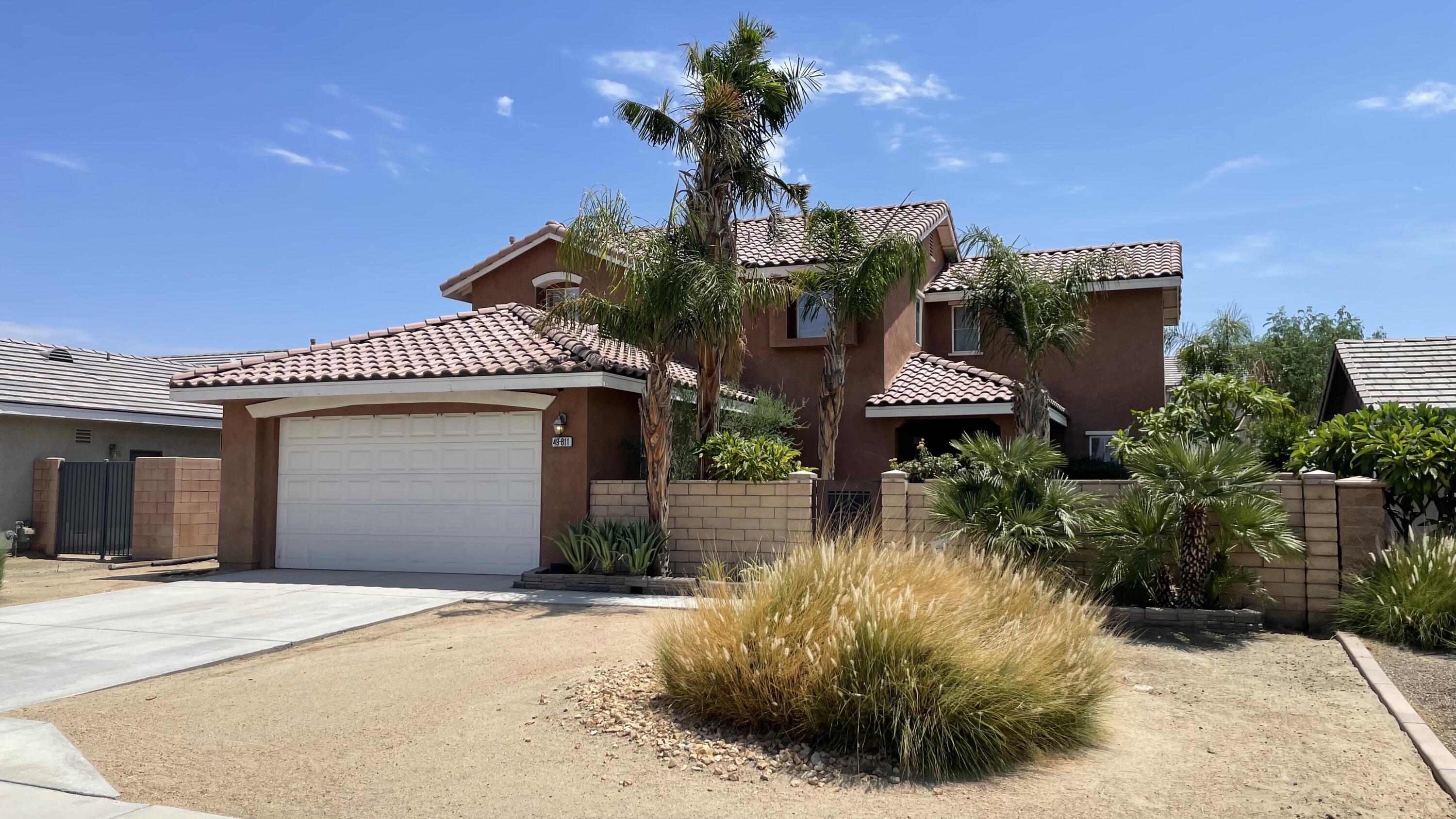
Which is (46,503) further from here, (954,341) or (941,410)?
(954,341)

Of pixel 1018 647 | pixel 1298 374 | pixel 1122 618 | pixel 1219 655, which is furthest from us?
pixel 1298 374

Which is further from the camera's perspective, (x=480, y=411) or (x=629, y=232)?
(x=480, y=411)

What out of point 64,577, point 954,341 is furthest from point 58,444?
point 954,341

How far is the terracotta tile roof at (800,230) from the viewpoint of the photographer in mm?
19406

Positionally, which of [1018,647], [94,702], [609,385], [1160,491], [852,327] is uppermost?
[852,327]

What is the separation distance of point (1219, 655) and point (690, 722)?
5548mm

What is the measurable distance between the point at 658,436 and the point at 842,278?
14.6 feet

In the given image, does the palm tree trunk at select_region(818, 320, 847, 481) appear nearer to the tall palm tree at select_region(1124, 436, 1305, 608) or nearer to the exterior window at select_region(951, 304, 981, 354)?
the exterior window at select_region(951, 304, 981, 354)

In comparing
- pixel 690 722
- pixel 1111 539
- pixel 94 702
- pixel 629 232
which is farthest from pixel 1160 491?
pixel 94 702

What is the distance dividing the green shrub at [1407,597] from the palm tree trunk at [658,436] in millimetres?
7918

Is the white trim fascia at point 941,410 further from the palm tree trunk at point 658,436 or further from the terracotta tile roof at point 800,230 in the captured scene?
the palm tree trunk at point 658,436

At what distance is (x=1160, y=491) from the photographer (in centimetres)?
1070

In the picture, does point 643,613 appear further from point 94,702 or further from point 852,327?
point 852,327

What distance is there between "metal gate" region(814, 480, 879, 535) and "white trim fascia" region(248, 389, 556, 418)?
163 inches
